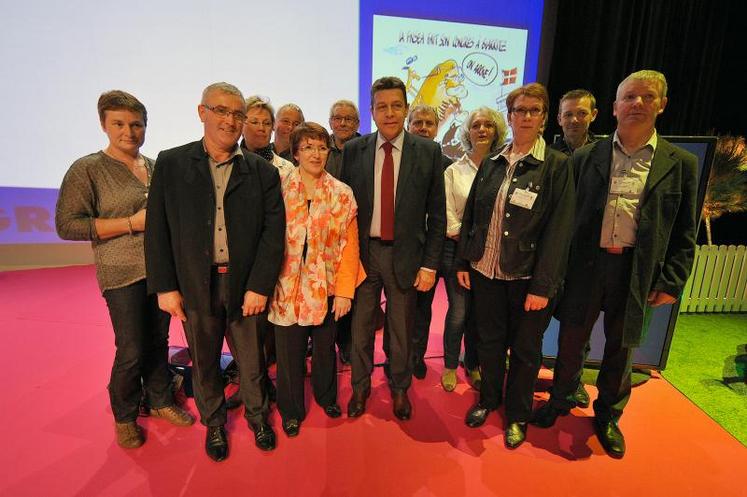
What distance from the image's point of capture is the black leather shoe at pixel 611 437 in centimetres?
192

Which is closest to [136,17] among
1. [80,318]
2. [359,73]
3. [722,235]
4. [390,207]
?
[359,73]

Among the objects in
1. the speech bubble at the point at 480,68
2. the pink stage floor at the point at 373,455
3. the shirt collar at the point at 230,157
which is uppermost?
the speech bubble at the point at 480,68

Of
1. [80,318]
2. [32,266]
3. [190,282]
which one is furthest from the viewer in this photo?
[32,266]

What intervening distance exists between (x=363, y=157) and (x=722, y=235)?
570 centimetres

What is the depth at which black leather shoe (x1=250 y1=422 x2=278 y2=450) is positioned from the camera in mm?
1896

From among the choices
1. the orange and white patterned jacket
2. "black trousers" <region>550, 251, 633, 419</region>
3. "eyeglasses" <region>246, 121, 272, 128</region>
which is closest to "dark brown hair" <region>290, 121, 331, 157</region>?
the orange and white patterned jacket

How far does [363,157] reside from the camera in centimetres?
197

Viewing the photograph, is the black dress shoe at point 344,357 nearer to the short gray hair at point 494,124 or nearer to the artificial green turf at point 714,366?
the short gray hair at point 494,124

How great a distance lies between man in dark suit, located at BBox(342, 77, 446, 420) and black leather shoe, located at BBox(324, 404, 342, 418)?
0.43 metres

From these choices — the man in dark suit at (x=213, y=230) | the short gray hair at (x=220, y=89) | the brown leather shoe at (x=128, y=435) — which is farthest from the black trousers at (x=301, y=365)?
the short gray hair at (x=220, y=89)

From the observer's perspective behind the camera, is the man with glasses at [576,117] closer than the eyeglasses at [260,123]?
No

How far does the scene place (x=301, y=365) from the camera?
199 cm

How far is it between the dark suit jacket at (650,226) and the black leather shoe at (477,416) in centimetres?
83

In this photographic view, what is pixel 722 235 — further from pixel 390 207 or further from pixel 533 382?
pixel 390 207
